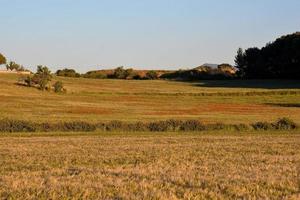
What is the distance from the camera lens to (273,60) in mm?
118062

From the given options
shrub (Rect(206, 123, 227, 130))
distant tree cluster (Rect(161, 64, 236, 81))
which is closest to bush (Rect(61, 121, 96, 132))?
shrub (Rect(206, 123, 227, 130))

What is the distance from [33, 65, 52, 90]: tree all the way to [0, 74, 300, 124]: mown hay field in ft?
7.74

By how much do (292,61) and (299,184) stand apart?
329 ft

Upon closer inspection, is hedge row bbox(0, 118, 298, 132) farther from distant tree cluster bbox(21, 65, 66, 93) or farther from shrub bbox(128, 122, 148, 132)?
distant tree cluster bbox(21, 65, 66, 93)

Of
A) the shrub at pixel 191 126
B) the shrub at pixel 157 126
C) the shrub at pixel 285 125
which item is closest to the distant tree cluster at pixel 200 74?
the shrub at pixel 285 125

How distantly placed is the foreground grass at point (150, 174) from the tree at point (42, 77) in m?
60.9

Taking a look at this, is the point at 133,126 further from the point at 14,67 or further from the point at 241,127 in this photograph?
the point at 14,67

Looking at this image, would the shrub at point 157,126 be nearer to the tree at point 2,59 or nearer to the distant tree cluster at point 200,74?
the distant tree cluster at point 200,74

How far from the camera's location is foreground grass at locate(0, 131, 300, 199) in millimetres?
11727

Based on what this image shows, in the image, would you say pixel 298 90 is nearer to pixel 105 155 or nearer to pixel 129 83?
pixel 129 83

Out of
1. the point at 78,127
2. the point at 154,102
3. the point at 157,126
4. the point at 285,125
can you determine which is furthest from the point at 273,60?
the point at 78,127

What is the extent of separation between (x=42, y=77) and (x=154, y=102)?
18220 mm

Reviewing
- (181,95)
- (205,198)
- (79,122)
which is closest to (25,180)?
(205,198)

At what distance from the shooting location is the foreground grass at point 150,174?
11727mm
